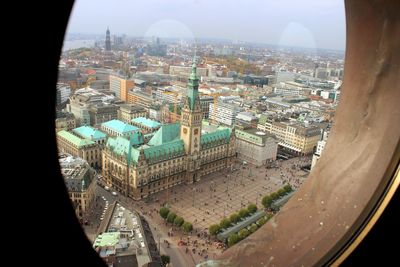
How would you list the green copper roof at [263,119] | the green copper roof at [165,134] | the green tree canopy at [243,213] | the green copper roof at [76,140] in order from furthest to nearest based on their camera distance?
the green copper roof at [263,119] < the green copper roof at [76,140] < the green copper roof at [165,134] < the green tree canopy at [243,213]

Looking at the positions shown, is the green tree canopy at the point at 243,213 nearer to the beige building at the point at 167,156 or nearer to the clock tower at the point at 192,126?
the beige building at the point at 167,156

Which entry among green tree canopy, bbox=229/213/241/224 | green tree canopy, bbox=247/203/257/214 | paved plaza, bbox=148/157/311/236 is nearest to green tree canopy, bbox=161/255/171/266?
paved plaza, bbox=148/157/311/236

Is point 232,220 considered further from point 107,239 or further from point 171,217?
point 107,239

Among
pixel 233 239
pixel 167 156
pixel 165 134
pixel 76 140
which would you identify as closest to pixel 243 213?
pixel 233 239

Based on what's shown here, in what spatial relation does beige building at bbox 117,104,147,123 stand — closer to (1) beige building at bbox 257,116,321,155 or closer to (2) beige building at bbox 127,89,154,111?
(2) beige building at bbox 127,89,154,111

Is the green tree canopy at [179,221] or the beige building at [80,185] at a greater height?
the beige building at [80,185]

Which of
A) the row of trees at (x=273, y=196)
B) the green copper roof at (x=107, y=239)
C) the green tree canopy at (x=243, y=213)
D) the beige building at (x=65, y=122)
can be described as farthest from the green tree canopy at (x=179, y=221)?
the beige building at (x=65, y=122)

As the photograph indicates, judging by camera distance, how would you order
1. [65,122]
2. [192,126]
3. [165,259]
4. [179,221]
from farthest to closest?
1. [65,122]
2. [192,126]
3. [179,221]
4. [165,259]
